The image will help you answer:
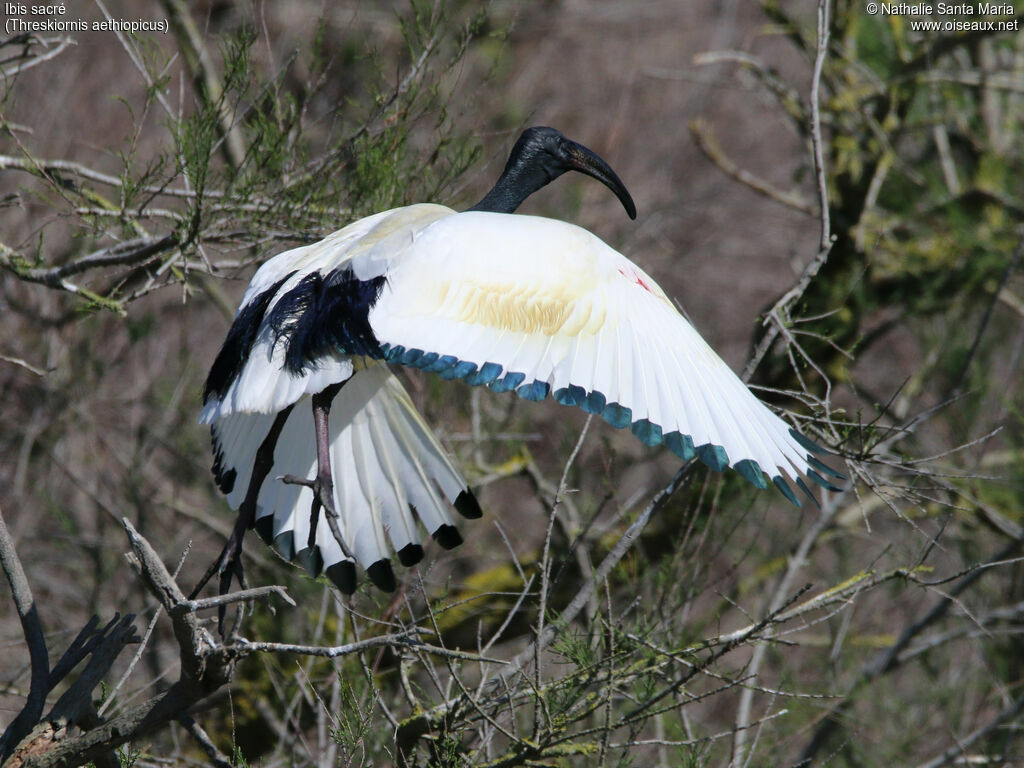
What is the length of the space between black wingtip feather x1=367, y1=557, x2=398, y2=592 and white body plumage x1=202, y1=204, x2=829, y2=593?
708mm

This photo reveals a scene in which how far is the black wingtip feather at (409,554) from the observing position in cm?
360

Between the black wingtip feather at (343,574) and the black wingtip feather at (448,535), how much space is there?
0.29 meters

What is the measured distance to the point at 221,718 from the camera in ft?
16.2

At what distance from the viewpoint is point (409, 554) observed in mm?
3623

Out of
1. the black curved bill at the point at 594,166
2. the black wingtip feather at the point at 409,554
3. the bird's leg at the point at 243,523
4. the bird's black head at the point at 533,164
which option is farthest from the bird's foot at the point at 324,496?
the black curved bill at the point at 594,166

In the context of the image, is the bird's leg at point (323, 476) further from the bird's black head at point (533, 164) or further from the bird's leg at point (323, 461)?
the bird's black head at point (533, 164)

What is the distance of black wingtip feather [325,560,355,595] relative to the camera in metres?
3.48

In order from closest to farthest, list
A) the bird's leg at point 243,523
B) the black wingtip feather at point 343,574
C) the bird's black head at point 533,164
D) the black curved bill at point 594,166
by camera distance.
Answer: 1. the bird's leg at point 243,523
2. the black wingtip feather at point 343,574
3. the black curved bill at point 594,166
4. the bird's black head at point 533,164

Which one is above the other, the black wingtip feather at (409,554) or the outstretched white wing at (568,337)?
the outstretched white wing at (568,337)

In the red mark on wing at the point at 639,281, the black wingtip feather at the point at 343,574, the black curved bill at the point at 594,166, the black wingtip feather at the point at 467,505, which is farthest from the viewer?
the black curved bill at the point at 594,166

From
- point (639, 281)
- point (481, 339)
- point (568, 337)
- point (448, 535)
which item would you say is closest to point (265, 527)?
point (448, 535)

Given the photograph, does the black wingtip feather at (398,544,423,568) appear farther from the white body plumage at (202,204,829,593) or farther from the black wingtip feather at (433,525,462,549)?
the white body plumage at (202,204,829,593)

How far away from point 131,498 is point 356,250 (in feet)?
9.30

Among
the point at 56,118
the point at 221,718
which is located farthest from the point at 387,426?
the point at 56,118
